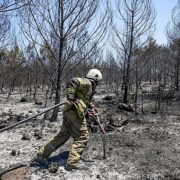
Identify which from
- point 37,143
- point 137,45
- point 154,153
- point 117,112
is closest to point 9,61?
point 137,45

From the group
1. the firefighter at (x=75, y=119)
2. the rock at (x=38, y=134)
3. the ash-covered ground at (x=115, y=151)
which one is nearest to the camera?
the ash-covered ground at (x=115, y=151)

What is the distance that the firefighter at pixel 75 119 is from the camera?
565cm

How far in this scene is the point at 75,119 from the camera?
19.1ft

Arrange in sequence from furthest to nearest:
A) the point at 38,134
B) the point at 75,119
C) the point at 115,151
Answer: the point at 38,134 < the point at 115,151 < the point at 75,119

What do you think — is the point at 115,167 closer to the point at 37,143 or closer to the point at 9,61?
the point at 37,143

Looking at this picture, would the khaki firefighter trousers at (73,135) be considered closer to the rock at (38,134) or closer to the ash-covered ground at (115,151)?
the ash-covered ground at (115,151)

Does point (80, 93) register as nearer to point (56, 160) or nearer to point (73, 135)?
point (73, 135)

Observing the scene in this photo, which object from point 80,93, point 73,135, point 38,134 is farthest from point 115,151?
point 38,134

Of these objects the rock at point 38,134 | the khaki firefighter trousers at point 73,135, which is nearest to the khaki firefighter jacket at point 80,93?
the khaki firefighter trousers at point 73,135

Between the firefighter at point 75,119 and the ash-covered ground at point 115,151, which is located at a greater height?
the firefighter at point 75,119

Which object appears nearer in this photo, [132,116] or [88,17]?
[88,17]

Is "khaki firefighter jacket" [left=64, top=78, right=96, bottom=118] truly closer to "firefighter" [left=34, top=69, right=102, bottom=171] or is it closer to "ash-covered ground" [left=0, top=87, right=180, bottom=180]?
"firefighter" [left=34, top=69, right=102, bottom=171]

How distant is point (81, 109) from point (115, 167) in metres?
1.04

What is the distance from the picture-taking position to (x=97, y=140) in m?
7.03
